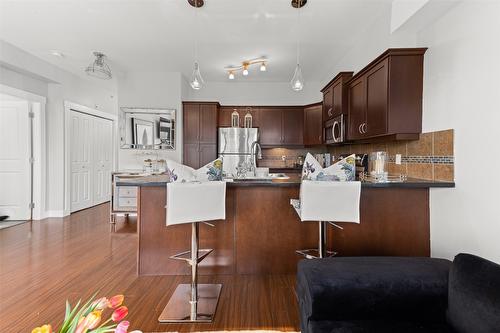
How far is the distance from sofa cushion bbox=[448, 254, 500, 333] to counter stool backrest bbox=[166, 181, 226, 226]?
4.67ft

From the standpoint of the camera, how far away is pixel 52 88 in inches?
196

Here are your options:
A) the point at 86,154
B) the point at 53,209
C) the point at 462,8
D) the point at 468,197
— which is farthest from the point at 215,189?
the point at 86,154

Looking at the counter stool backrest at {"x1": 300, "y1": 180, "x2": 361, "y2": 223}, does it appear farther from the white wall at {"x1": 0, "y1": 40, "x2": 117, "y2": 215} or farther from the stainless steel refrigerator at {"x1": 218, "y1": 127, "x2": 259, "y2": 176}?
the white wall at {"x1": 0, "y1": 40, "x2": 117, "y2": 215}

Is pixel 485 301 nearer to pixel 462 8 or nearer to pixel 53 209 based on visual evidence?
pixel 462 8

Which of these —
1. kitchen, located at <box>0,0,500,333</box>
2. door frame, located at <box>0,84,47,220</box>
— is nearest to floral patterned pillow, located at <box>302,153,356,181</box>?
kitchen, located at <box>0,0,500,333</box>

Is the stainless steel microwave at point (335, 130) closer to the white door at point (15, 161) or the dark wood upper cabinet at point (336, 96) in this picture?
the dark wood upper cabinet at point (336, 96)

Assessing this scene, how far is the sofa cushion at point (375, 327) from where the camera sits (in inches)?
47.0

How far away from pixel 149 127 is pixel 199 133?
0.94 metres

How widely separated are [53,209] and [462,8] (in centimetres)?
633

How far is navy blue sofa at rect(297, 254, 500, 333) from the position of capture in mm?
1196

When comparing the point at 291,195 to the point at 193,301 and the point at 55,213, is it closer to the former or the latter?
the point at 193,301

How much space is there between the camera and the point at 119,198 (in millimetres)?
4781

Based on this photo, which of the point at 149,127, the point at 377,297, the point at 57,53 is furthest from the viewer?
the point at 149,127

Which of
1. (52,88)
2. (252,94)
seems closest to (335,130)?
(252,94)
